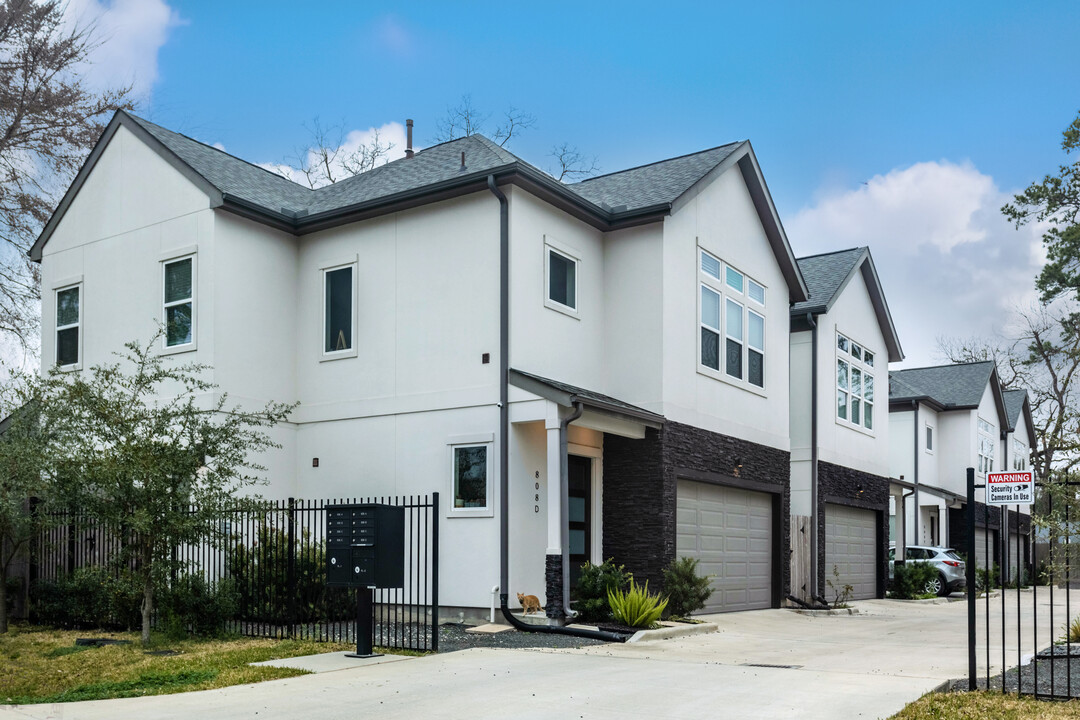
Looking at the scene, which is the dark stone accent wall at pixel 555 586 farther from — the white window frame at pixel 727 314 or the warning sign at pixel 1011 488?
the warning sign at pixel 1011 488

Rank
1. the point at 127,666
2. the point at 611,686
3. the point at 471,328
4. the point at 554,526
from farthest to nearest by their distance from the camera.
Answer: the point at 471,328 < the point at 554,526 < the point at 127,666 < the point at 611,686

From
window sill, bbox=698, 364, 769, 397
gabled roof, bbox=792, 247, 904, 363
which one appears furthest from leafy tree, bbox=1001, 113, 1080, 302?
window sill, bbox=698, 364, 769, 397

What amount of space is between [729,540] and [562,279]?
599 centimetres

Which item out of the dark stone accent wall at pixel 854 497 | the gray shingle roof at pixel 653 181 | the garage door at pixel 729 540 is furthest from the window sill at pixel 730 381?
the dark stone accent wall at pixel 854 497

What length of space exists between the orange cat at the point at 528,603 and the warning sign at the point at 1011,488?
7.25 m

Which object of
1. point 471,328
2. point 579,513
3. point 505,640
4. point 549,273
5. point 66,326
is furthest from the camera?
point 66,326

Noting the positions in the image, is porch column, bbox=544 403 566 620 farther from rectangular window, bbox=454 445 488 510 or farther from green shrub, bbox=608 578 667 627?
rectangular window, bbox=454 445 488 510

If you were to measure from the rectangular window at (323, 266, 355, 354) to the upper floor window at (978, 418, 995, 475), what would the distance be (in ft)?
93.9

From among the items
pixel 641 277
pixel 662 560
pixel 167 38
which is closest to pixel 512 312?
pixel 641 277

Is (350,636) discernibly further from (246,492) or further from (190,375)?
(190,375)

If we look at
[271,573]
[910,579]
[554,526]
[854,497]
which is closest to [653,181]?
[554,526]

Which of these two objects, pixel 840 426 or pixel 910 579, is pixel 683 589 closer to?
pixel 840 426

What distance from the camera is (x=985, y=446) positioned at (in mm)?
39906

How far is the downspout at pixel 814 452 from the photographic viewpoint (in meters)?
22.5
